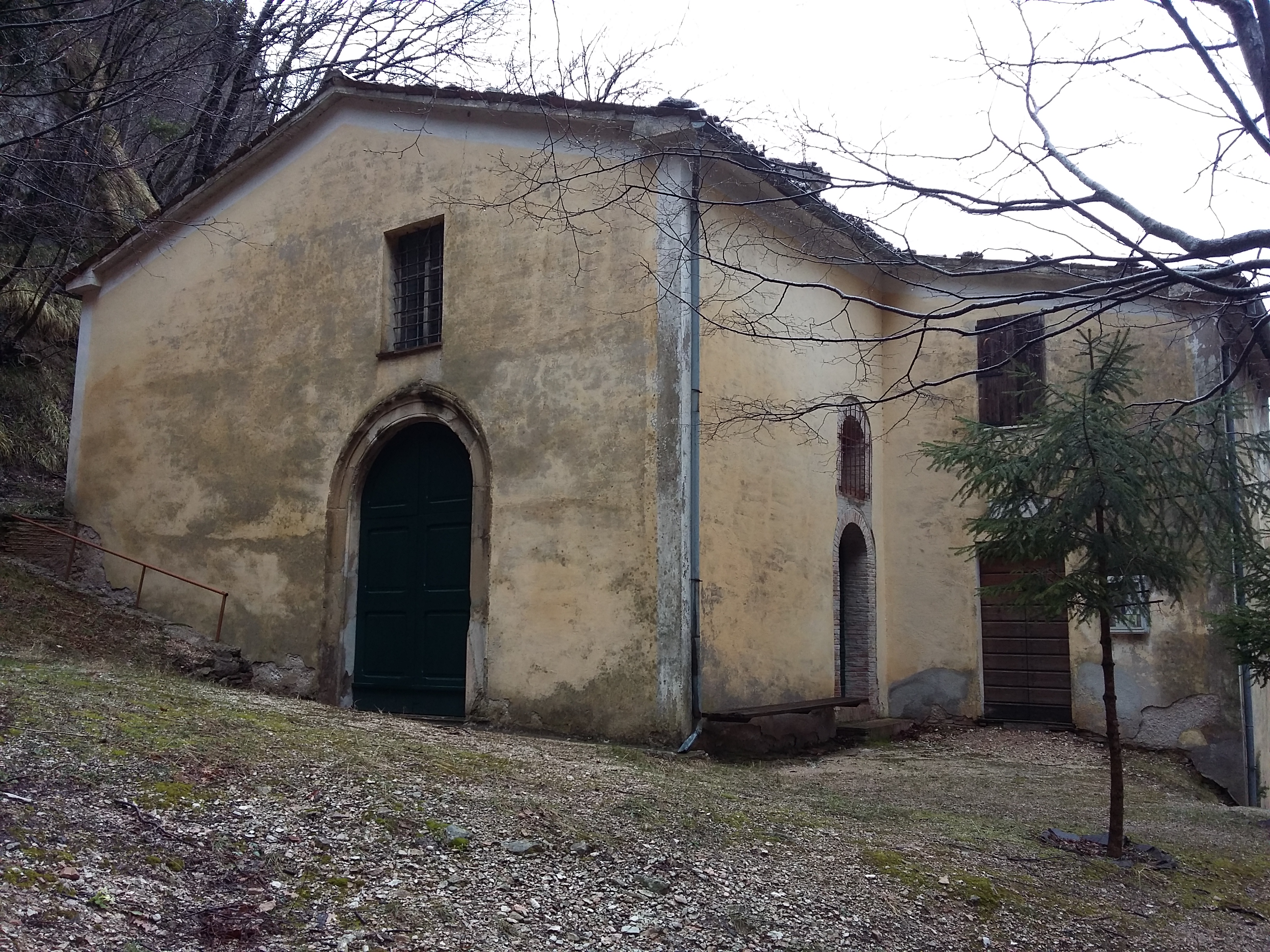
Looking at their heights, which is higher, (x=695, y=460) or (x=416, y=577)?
(x=695, y=460)

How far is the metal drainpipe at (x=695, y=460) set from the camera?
8.90 meters

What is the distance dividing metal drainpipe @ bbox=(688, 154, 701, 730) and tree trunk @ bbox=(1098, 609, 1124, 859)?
3.37m

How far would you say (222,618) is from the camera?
11578 millimetres

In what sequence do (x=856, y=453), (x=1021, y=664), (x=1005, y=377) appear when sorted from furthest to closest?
(x=856, y=453) → (x=1005, y=377) → (x=1021, y=664)

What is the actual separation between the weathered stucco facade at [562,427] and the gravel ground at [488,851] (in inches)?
70.4

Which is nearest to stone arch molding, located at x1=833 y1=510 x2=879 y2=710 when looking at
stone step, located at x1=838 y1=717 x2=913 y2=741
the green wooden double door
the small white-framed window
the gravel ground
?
stone step, located at x1=838 y1=717 x2=913 y2=741

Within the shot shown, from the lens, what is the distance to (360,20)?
14.6 metres

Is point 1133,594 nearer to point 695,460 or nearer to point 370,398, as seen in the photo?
point 695,460

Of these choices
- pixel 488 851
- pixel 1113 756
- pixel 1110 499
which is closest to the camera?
pixel 488 851

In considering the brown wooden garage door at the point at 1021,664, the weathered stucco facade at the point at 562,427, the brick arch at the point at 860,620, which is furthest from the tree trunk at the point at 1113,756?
the brick arch at the point at 860,620

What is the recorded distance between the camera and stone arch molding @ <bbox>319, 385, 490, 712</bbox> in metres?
10.3

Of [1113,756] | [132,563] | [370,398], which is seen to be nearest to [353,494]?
[370,398]

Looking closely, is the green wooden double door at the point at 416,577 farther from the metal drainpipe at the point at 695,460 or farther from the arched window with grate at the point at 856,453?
the arched window with grate at the point at 856,453

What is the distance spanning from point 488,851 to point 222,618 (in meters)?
7.74
